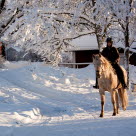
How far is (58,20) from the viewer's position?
14.8 metres

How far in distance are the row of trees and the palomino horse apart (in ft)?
12.7

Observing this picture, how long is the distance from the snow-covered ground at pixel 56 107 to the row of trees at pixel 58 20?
6.95 ft

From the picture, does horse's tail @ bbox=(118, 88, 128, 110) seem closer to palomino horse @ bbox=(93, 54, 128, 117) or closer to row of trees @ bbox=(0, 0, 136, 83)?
palomino horse @ bbox=(93, 54, 128, 117)

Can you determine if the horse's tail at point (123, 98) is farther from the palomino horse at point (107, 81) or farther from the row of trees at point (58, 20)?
the row of trees at point (58, 20)

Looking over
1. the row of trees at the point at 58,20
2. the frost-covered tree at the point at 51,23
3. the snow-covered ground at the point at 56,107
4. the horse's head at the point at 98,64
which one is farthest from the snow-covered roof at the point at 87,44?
the horse's head at the point at 98,64

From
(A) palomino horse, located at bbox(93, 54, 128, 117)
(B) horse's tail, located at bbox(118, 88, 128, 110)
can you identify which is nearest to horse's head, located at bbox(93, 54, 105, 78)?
(A) palomino horse, located at bbox(93, 54, 128, 117)

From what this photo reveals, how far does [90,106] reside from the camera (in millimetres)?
11289

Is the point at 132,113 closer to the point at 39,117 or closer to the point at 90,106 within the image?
the point at 90,106

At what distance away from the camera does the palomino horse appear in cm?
823

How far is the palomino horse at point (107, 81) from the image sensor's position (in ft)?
27.0

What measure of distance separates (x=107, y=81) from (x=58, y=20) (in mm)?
6858

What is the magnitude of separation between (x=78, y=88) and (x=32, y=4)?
5.37 m

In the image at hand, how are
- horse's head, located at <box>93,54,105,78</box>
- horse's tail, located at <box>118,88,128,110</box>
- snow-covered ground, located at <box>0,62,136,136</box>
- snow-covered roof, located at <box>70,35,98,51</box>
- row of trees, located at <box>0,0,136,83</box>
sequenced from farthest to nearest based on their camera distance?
snow-covered roof, located at <box>70,35,98,51</box> → row of trees, located at <box>0,0,136,83</box> → horse's tail, located at <box>118,88,128,110</box> → horse's head, located at <box>93,54,105,78</box> → snow-covered ground, located at <box>0,62,136,136</box>

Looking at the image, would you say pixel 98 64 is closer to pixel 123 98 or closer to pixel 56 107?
pixel 123 98
